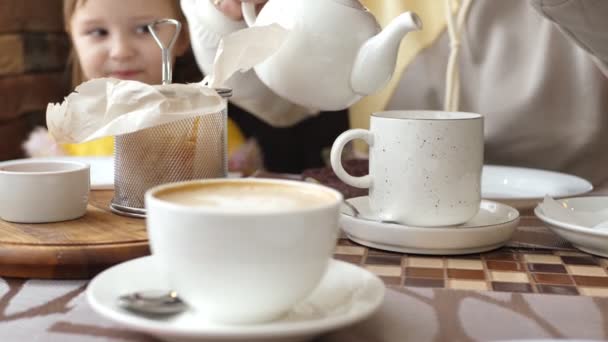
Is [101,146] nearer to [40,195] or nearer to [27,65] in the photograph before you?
[27,65]

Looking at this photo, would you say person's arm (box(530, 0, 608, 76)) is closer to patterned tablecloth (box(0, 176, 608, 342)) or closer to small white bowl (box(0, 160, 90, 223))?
patterned tablecloth (box(0, 176, 608, 342))

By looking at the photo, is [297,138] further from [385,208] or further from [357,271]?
[357,271]

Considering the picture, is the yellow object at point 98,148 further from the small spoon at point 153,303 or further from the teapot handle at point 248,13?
the small spoon at point 153,303

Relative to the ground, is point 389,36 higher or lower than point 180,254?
higher

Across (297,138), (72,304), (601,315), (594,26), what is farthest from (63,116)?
(297,138)

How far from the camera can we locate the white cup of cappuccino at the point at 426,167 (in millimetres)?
595

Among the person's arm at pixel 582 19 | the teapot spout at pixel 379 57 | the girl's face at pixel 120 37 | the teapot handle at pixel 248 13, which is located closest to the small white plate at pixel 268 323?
the teapot spout at pixel 379 57

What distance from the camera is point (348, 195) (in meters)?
0.77

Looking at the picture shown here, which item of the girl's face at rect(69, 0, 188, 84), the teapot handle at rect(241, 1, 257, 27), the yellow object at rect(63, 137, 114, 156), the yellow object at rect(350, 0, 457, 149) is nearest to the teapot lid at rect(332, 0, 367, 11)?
the teapot handle at rect(241, 1, 257, 27)

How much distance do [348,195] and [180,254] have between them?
1.33 feet

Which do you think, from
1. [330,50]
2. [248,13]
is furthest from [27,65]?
[330,50]

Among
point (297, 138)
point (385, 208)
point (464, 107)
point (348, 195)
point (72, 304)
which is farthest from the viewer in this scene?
point (297, 138)

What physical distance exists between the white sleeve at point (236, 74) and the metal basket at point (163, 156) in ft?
0.55

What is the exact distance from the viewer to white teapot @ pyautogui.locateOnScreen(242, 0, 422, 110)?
0.67 metres
